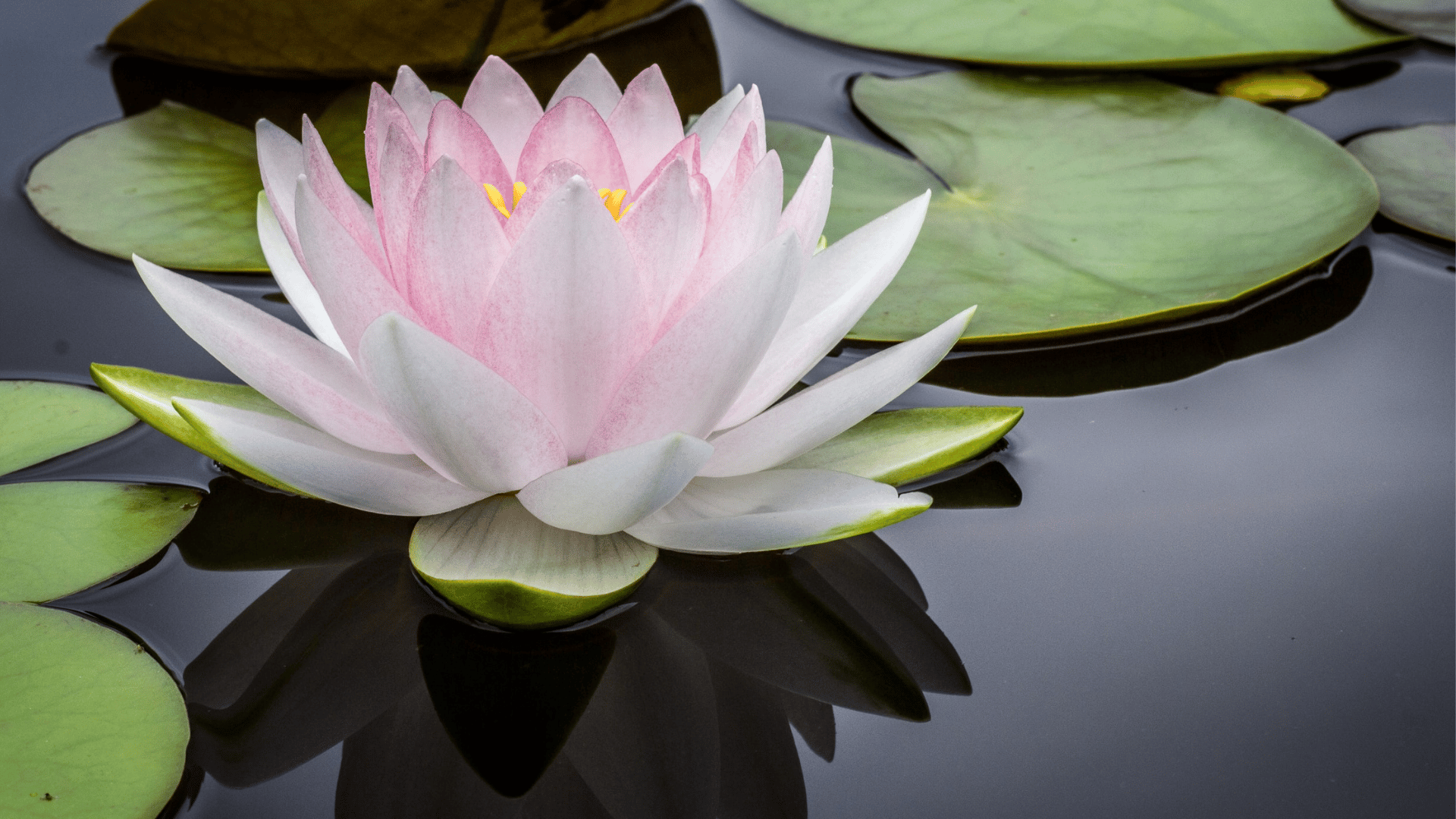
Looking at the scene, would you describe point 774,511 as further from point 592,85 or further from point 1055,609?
point 592,85

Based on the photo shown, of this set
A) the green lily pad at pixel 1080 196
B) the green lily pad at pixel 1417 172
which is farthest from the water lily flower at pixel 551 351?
the green lily pad at pixel 1417 172

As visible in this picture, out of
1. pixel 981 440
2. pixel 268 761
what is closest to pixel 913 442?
pixel 981 440

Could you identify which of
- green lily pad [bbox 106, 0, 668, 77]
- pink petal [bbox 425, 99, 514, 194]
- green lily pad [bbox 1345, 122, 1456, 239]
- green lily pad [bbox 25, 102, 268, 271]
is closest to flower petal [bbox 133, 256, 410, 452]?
pink petal [bbox 425, 99, 514, 194]

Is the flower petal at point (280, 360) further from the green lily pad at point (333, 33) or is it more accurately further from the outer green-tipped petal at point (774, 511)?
the green lily pad at point (333, 33)

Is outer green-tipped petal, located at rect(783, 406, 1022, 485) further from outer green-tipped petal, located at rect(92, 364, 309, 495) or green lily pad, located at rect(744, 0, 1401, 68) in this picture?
green lily pad, located at rect(744, 0, 1401, 68)

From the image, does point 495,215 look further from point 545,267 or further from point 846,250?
point 846,250

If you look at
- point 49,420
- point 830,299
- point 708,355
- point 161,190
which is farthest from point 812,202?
point 161,190
